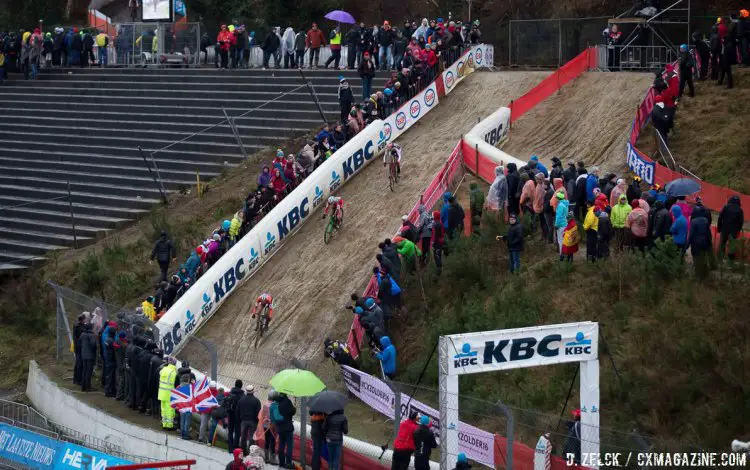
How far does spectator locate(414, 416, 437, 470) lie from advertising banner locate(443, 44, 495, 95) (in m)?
21.6

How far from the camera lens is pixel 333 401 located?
19.0m

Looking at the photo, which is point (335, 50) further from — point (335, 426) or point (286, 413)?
point (335, 426)

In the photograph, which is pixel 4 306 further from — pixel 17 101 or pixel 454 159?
pixel 17 101

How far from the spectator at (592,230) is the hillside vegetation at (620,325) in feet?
0.74

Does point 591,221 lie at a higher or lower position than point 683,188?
lower

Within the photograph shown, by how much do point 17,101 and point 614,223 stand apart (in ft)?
92.2

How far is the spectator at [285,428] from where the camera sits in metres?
19.6

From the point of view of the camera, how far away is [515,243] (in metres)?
25.1

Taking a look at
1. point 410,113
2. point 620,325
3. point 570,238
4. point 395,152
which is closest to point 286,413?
point 620,325

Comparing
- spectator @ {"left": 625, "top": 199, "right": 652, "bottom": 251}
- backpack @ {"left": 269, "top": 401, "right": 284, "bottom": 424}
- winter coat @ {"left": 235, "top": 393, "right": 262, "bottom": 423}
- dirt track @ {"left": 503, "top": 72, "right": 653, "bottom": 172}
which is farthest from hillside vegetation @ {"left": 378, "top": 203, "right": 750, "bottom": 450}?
dirt track @ {"left": 503, "top": 72, "right": 653, "bottom": 172}

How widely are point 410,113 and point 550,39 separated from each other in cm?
805

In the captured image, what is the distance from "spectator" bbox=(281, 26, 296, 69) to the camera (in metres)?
42.8

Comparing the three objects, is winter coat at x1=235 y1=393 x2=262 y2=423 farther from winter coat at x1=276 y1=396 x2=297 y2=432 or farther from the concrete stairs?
the concrete stairs

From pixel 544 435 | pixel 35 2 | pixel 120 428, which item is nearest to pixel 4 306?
pixel 120 428
